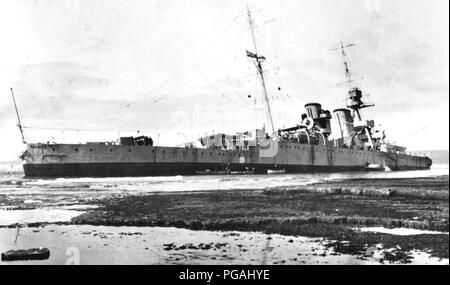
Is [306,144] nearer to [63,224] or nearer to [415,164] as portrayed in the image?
[415,164]

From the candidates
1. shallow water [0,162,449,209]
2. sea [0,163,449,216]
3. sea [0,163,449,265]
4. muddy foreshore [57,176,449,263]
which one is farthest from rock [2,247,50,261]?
shallow water [0,162,449,209]

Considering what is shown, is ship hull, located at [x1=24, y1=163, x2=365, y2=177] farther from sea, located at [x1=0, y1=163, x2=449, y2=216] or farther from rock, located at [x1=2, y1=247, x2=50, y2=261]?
rock, located at [x1=2, y1=247, x2=50, y2=261]

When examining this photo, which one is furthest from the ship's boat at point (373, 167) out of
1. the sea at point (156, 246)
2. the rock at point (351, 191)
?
the sea at point (156, 246)

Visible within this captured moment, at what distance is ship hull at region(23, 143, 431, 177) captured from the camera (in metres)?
33.1

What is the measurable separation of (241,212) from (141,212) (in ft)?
8.18

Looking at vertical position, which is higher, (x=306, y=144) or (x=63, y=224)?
(x=306, y=144)

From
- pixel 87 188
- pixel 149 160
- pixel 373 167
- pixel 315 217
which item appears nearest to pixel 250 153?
pixel 149 160

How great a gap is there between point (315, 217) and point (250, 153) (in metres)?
34.8

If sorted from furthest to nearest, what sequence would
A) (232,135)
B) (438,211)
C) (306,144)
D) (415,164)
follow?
(415,164), (306,144), (232,135), (438,211)

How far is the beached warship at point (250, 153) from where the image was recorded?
33.2 meters

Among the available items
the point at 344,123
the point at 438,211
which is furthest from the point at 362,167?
the point at 438,211

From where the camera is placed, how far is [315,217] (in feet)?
27.0

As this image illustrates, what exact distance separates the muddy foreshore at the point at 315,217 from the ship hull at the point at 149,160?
21.9 meters
